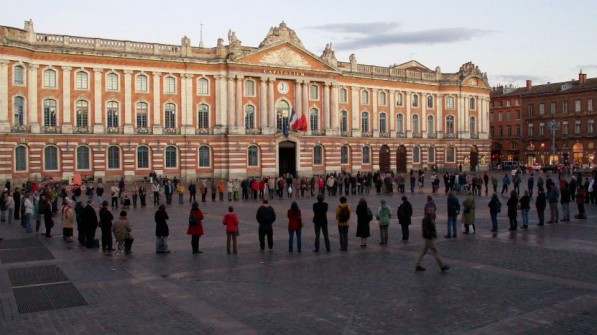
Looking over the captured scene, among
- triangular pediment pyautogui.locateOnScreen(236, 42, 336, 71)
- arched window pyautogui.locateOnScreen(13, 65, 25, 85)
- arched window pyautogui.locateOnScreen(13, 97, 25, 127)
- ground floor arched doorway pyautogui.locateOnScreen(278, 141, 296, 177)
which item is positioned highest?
triangular pediment pyautogui.locateOnScreen(236, 42, 336, 71)

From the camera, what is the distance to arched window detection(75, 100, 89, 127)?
54562 millimetres

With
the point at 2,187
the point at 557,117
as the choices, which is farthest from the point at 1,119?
the point at 557,117

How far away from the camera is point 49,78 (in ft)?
174

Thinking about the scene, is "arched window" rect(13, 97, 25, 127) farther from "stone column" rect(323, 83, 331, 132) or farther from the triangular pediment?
"stone column" rect(323, 83, 331, 132)

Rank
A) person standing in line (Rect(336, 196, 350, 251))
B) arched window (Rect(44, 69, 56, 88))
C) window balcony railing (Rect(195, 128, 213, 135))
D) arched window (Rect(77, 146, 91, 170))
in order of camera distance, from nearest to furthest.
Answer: person standing in line (Rect(336, 196, 350, 251))
arched window (Rect(44, 69, 56, 88))
arched window (Rect(77, 146, 91, 170))
window balcony railing (Rect(195, 128, 213, 135))

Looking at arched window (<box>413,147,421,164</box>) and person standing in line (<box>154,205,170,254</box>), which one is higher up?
arched window (<box>413,147,421,164</box>)

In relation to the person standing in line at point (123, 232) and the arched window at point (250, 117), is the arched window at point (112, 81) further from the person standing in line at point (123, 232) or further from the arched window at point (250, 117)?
the person standing in line at point (123, 232)

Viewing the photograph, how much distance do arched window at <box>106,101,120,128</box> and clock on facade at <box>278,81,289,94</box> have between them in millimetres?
17457

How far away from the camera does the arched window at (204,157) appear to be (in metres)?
60.4

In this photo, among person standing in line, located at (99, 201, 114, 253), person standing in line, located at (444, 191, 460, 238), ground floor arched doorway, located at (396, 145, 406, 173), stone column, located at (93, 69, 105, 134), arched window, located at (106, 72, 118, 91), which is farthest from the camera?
ground floor arched doorway, located at (396, 145, 406, 173)

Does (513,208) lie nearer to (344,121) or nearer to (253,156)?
(253,156)

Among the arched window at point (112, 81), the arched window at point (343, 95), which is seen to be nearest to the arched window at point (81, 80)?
the arched window at point (112, 81)

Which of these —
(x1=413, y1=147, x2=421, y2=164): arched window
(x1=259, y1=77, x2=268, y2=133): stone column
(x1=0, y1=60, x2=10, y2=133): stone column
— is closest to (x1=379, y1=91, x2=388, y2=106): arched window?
(x1=413, y1=147, x2=421, y2=164): arched window

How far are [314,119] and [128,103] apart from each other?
20886 millimetres
